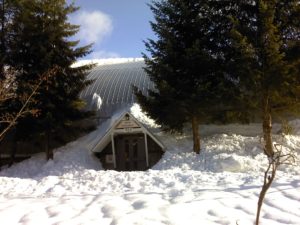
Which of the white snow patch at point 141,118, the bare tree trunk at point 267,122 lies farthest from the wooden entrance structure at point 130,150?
the bare tree trunk at point 267,122

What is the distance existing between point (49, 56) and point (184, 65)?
638cm

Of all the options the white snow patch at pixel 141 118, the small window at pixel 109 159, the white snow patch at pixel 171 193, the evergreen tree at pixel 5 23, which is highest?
the evergreen tree at pixel 5 23

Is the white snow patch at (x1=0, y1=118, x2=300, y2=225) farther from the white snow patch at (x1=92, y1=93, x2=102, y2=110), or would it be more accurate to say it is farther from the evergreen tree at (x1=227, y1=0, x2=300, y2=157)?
the white snow patch at (x1=92, y1=93, x2=102, y2=110)

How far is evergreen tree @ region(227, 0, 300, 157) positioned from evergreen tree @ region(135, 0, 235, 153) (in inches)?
40.0

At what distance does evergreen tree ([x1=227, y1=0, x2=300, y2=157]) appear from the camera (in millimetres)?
16375

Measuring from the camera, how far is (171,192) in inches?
452

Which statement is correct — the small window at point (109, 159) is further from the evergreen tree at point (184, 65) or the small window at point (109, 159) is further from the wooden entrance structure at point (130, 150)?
the evergreen tree at point (184, 65)

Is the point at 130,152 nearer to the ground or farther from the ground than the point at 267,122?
nearer to the ground

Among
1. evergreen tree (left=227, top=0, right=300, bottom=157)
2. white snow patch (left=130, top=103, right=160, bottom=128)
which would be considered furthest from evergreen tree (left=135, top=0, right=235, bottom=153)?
white snow patch (left=130, top=103, right=160, bottom=128)

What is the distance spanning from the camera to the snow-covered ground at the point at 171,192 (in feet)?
30.3

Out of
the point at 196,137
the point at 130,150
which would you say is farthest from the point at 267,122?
the point at 130,150

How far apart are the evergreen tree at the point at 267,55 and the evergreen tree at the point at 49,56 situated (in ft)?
25.9

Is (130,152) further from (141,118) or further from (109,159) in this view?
(141,118)

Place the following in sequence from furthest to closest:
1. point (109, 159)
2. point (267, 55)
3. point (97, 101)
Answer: point (97, 101)
point (109, 159)
point (267, 55)
